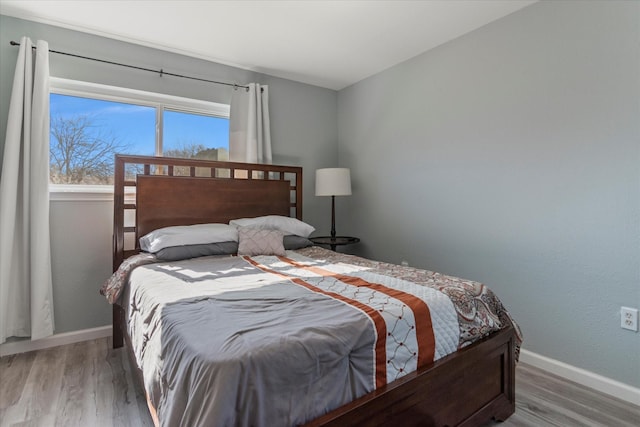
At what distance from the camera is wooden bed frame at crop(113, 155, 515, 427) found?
1213 millimetres

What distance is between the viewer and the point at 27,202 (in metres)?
2.35

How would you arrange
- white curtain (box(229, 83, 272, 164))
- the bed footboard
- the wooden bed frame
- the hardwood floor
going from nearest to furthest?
the bed footboard
the wooden bed frame
the hardwood floor
white curtain (box(229, 83, 272, 164))

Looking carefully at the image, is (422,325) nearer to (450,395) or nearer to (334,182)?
(450,395)

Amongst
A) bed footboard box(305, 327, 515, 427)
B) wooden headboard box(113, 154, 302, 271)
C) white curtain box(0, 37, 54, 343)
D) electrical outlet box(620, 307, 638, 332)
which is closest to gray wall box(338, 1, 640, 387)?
electrical outlet box(620, 307, 638, 332)

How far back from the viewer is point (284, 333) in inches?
42.0

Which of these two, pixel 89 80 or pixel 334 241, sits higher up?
pixel 89 80

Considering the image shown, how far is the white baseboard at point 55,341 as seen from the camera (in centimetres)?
238

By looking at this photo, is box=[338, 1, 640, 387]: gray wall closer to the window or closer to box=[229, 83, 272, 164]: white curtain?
box=[229, 83, 272, 164]: white curtain

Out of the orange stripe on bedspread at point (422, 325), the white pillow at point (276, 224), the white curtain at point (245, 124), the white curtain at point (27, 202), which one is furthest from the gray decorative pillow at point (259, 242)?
the white curtain at point (27, 202)

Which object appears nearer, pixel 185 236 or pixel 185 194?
pixel 185 236

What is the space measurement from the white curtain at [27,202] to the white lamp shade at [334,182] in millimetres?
2201

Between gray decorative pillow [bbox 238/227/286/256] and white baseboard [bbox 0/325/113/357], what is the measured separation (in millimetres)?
1335

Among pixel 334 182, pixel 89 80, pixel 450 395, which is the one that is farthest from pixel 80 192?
pixel 450 395

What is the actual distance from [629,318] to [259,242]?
228 cm
